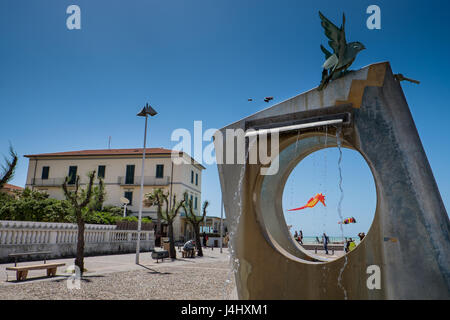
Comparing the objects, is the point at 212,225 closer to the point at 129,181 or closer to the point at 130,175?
the point at 129,181

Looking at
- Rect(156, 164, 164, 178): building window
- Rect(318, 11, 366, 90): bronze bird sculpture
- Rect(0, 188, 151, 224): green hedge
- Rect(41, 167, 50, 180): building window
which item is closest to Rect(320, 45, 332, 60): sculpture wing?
Rect(318, 11, 366, 90): bronze bird sculpture

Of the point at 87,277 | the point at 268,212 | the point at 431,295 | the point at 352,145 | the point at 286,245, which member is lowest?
the point at 87,277

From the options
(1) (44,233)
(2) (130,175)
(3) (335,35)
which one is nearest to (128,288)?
(3) (335,35)

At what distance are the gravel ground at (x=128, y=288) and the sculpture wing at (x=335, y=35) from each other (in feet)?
14.4

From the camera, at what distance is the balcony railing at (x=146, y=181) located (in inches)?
1624

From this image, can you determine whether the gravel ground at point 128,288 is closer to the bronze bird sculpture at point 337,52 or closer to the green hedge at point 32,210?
the bronze bird sculpture at point 337,52

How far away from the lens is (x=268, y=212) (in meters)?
6.41

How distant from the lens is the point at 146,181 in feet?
137

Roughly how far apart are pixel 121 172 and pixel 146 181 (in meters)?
3.86

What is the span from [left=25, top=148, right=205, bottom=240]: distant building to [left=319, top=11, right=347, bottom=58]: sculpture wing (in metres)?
36.6
